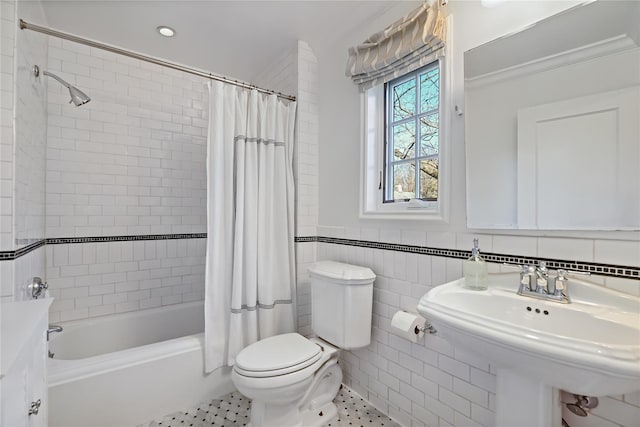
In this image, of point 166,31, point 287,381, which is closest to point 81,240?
point 166,31

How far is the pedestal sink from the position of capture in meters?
0.69

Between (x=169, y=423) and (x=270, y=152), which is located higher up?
(x=270, y=152)

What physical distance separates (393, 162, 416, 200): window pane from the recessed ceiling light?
5.96 ft

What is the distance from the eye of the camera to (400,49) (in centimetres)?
159

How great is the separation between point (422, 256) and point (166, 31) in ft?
7.48

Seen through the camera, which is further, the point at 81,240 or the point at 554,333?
the point at 81,240

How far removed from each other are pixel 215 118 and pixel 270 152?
1.33 feet

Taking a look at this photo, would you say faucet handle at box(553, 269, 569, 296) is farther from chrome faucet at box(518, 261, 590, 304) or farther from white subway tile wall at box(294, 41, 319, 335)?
white subway tile wall at box(294, 41, 319, 335)

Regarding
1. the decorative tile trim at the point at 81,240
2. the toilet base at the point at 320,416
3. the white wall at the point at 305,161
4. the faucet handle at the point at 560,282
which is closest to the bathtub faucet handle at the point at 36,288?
the decorative tile trim at the point at 81,240

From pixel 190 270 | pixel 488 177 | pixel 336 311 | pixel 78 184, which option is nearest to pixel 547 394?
pixel 488 177

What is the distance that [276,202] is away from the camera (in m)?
2.09

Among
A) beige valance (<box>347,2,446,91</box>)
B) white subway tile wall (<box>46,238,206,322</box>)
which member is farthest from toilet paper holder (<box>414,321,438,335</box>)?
white subway tile wall (<box>46,238,206,322</box>)

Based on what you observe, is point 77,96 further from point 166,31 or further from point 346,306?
point 346,306

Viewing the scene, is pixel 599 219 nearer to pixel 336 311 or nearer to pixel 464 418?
pixel 464 418
